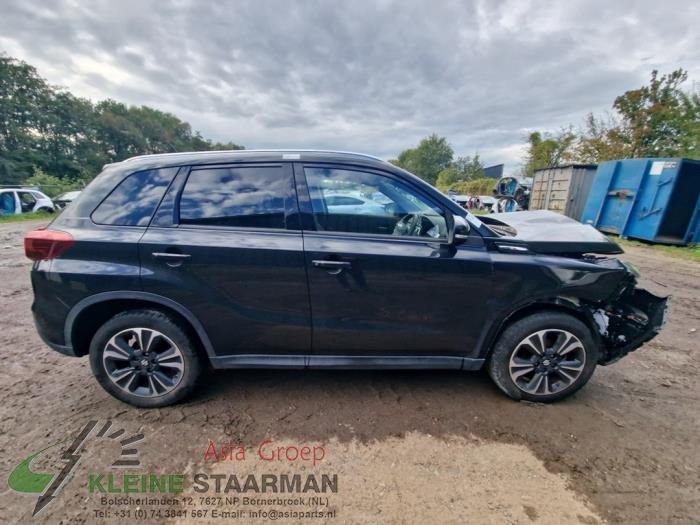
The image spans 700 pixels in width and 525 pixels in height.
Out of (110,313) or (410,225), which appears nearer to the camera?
(110,313)

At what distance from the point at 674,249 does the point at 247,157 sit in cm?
1124

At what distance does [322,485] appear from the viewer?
1771 mm

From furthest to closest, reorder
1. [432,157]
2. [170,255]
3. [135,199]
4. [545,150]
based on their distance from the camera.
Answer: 1. [432,157]
2. [545,150]
3. [135,199]
4. [170,255]

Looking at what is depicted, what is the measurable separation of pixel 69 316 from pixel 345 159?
7.41 feet

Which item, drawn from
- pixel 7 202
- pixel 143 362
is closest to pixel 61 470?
pixel 143 362

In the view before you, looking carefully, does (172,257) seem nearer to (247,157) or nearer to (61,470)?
(247,157)

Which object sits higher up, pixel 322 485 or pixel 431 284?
pixel 431 284

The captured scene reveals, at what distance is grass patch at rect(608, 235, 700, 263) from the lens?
7516 mm

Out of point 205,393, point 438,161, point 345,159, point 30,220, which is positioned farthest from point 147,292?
point 438,161

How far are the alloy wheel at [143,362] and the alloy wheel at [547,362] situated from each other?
256 cm

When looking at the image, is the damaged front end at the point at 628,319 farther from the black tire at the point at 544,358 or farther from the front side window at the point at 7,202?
the front side window at the point at 7,202

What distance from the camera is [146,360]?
2236 mm

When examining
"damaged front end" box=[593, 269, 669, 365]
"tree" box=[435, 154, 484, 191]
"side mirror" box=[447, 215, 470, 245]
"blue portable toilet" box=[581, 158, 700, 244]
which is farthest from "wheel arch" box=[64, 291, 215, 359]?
"tree" box=[435, 154, 484, 191]

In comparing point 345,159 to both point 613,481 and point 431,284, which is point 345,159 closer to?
point 431,284
